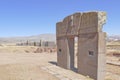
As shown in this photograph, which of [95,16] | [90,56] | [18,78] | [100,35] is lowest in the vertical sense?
[18,78]

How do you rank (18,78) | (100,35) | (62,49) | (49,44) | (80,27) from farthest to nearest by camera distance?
(49,44) → (62,49) → (80,27) → (18,78) → (100,35)

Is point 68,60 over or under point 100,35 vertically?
under

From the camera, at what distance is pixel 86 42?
13.4 meters

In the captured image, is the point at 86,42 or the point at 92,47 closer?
the point at 92,47

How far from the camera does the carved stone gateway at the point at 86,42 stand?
12016 millimetres

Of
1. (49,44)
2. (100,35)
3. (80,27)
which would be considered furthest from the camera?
(49,44)

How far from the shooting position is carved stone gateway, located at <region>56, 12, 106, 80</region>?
12.0 metres

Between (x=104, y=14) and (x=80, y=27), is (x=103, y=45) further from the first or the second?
(x=80, y=27)

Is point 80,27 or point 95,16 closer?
point 95,16

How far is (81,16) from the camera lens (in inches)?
564

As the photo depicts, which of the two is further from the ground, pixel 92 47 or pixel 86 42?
pixel 86 42

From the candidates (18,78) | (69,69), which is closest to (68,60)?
(69,69)

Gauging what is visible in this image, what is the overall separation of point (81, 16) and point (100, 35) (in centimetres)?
280

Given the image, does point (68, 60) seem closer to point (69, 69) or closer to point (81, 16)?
point (69, 69)
